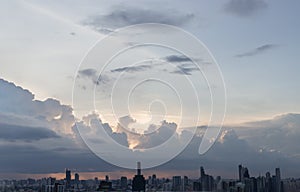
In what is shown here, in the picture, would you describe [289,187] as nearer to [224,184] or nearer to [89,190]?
[224,184]

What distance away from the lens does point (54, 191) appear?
10212cm

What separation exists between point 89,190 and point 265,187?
44864mm

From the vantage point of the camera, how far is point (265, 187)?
107188 mm

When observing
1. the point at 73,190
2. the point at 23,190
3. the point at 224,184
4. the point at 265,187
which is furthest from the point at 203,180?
the point at 23,190

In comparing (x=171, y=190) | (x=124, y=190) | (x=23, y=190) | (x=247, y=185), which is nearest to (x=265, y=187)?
(x=247, y=185)

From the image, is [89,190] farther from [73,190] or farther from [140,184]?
[140,184]

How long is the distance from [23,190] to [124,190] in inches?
1021

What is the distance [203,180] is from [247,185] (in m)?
11.0

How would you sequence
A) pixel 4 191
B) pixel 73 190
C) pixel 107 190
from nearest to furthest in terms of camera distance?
1. pixel 4 191
2. pixel 107 190
3. pixel 73 190

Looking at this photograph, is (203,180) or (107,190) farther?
(203,180)

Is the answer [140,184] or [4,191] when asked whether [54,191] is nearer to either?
[4,191]

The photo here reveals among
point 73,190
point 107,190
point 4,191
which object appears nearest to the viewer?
point 4,191

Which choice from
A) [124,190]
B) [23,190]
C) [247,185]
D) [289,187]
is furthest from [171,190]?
[23,190]

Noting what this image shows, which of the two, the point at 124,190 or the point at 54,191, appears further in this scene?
the point at 124,190
